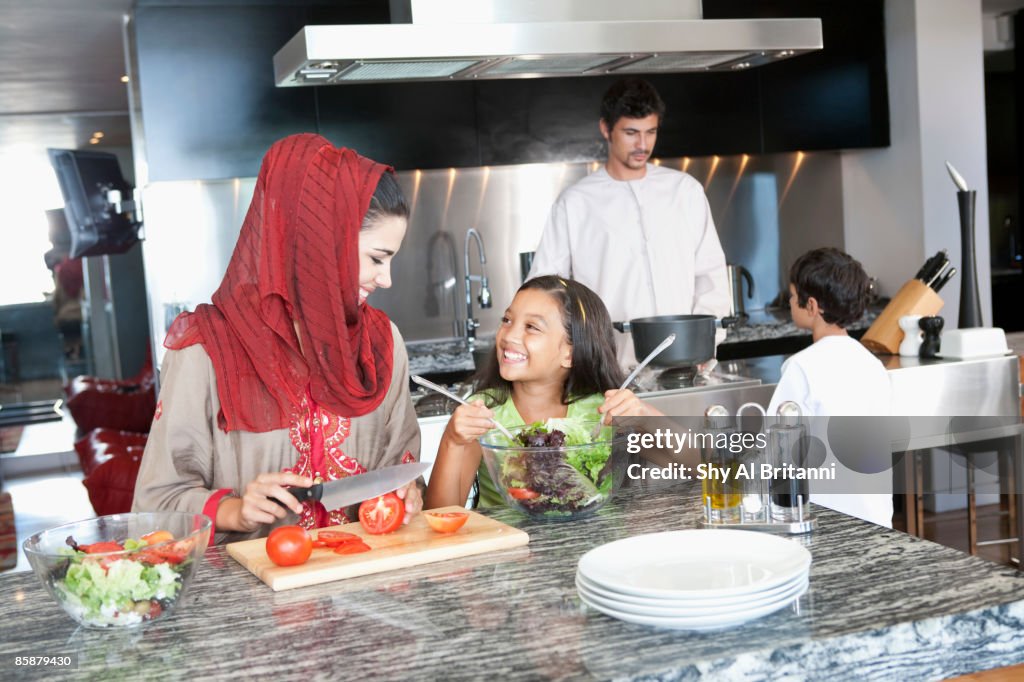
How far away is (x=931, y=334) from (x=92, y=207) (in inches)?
156

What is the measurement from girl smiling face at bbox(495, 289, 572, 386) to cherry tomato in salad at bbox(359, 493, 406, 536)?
0.59 m

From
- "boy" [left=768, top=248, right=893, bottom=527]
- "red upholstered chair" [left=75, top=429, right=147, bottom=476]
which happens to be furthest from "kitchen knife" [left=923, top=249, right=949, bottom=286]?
"red upholstered chair" [left=75, top=429, right=147, bottom=476]

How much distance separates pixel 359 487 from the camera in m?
1.67

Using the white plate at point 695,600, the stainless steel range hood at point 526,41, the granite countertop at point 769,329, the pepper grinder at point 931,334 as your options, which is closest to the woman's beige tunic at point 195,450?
the white plate at point 695,600

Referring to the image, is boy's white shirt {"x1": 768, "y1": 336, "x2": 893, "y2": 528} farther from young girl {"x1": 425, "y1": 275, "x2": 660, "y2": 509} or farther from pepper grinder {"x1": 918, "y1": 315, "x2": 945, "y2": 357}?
pepper grinder {"x1": 918, "y1": 315, "x2": 945, "y2": 357}

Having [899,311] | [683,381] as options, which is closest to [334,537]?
[683,381]

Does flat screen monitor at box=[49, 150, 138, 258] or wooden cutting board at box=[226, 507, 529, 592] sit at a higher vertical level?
flat screen monitor at box=[49, 150, 138, 258]

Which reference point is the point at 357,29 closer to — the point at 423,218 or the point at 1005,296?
the point at 423,218

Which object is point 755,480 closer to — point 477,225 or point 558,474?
point 558,474

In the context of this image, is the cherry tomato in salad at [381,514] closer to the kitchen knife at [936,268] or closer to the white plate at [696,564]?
the white plate at [696,564]

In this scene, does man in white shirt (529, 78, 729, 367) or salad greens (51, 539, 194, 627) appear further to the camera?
man in white shirt (529, 78, 729, 367)

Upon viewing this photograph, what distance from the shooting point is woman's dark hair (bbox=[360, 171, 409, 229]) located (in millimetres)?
1835

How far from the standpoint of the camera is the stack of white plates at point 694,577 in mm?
1188

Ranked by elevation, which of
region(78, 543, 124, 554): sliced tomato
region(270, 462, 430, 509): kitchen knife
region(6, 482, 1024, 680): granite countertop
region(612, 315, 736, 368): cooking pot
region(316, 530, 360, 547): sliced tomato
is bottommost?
region(6, 482, 1024, 680): granite countertop
